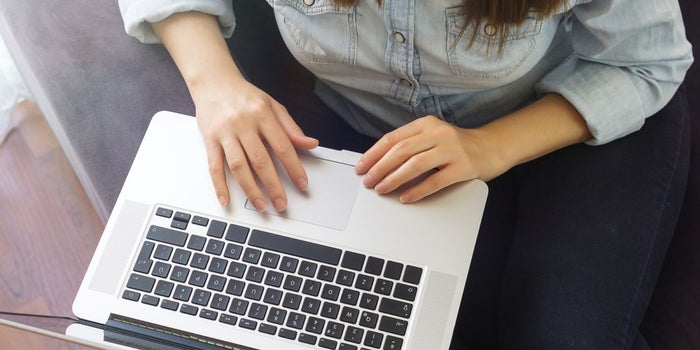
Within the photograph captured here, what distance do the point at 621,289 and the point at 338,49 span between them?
43cm

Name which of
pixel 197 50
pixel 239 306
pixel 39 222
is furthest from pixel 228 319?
pixel 39 222

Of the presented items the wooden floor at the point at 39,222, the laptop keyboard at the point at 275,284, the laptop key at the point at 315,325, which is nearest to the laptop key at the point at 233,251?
the laptop keyboard at the point at 275,284

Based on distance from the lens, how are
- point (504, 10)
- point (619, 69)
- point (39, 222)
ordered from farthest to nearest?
point (39, 222), point (619, 69), point (504, 10)

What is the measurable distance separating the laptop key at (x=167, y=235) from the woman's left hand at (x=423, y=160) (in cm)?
21

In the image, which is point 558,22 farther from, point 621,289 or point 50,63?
point 50,63

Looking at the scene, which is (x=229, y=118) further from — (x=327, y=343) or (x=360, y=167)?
(x=327, y=343)

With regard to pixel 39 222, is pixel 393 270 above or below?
above

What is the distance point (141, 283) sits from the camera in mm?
733

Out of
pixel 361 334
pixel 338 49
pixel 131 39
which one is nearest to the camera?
pixel 361 334

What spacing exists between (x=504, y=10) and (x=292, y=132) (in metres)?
0.27

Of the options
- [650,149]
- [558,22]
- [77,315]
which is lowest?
[77,315]

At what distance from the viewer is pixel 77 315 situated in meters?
0.72

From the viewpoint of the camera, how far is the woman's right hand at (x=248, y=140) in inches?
30.0

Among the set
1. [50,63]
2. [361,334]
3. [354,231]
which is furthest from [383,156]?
[50,63]
